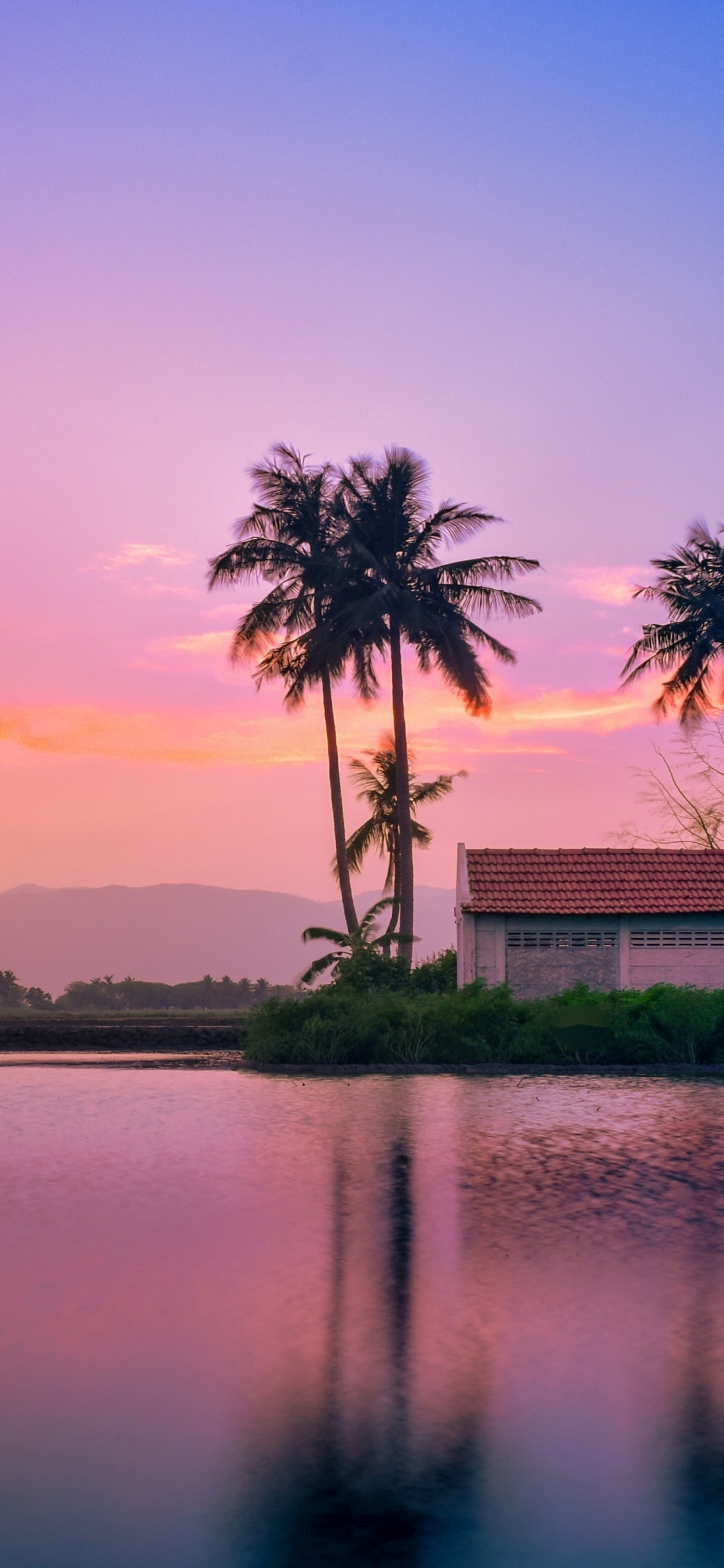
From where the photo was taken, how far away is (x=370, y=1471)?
533cm

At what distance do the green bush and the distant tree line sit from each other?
33.5 metres

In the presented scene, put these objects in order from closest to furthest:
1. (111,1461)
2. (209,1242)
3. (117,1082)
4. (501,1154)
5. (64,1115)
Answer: (111,1461)
(209,1242)
(501,1154)
(64,1115)
(117,1082)

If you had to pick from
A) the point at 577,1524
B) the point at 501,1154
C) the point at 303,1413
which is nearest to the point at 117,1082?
the point at 501,1154

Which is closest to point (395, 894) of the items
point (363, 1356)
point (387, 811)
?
point (387, 811)

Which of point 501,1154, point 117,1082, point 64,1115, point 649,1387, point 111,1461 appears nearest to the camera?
point 111,1461

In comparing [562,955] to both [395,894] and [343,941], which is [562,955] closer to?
[343,941]

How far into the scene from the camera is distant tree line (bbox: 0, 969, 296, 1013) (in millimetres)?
59125

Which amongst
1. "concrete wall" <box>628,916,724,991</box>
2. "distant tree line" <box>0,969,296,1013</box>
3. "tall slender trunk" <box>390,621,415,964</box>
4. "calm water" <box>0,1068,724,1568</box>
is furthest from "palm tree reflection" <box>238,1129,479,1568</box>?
"distant tree line" <box>0,969,296,1013</box>

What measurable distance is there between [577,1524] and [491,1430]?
0.94m

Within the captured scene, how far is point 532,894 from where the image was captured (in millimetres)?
32625

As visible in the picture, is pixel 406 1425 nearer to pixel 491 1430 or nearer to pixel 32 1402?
pixel 491 1430

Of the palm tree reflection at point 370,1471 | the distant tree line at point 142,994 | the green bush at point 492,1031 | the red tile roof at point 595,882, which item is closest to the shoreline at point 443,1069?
the green bush at point 492,1031

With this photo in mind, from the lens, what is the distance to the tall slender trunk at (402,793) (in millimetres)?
38562

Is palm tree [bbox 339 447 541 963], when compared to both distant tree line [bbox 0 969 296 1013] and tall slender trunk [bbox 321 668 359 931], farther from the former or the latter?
distant tree line [bbox 0 969 296 1013]
